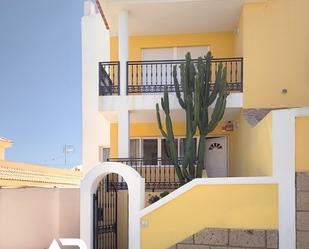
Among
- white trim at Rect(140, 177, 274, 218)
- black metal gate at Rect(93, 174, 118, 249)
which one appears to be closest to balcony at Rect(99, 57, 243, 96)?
black metal gate at Rect(93, 174, 118, 249)

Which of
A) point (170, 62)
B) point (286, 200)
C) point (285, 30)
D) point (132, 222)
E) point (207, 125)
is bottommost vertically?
point (132, 222)

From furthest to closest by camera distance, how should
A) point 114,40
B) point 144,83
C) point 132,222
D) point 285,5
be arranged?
point 114,40 < point 144,83 < point 285,5 < point 132,222

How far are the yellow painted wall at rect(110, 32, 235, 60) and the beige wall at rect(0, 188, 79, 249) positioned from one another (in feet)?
21.2

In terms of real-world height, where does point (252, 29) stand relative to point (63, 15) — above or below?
below

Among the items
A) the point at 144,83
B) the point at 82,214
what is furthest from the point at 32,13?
the point at 82,214

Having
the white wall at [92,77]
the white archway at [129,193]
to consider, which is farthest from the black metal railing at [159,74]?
the white wall at [92,77]

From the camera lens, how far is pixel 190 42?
1515 centimetres

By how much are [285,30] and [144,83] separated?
5.51 metres

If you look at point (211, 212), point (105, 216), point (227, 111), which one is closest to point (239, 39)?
point (227, 111)

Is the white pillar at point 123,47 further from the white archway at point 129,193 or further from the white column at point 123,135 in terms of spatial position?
the white archway at point 129,193

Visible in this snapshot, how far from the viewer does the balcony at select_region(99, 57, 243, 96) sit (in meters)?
13.5

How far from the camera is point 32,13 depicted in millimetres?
18109

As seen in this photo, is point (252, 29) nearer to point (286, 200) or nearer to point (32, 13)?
point (286, 200)

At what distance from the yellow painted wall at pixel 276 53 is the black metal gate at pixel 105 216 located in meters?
5.49
